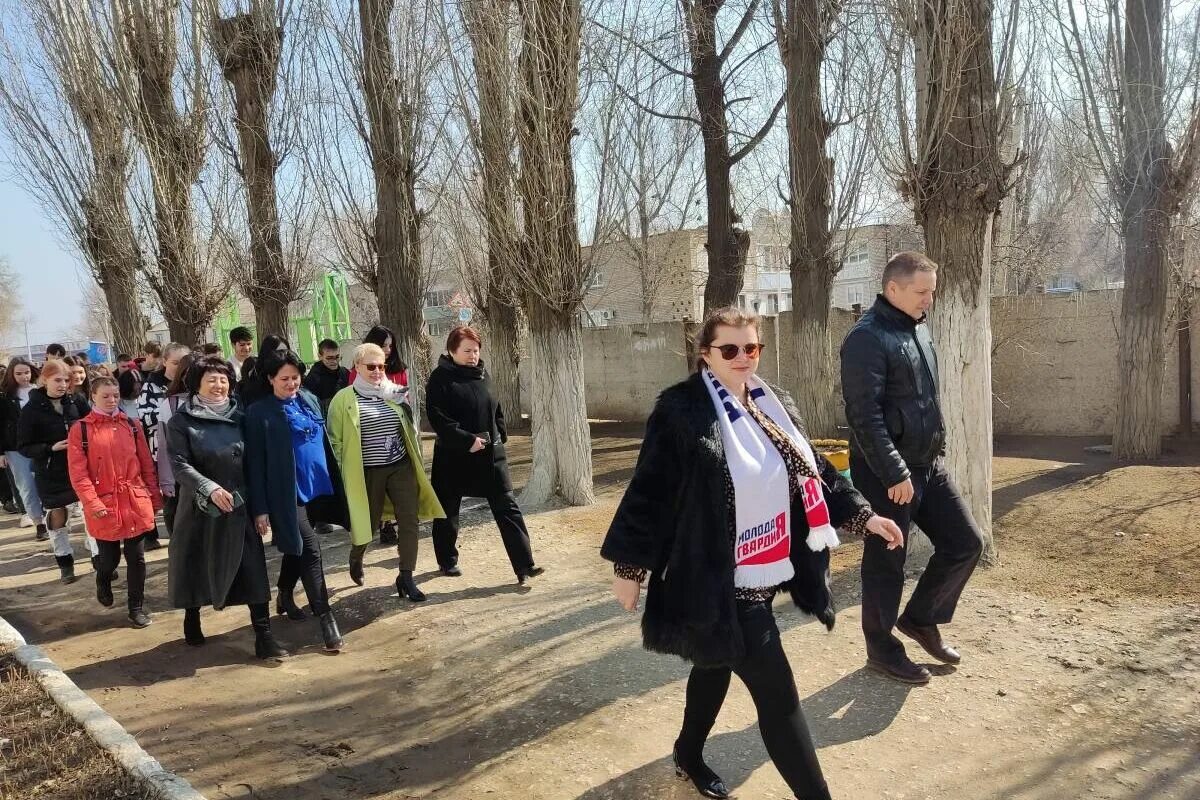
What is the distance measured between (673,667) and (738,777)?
1148 mm

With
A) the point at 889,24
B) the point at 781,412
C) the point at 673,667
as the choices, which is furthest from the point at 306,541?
the point at 889,24

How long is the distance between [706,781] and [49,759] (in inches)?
111

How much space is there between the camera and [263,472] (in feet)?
16.1

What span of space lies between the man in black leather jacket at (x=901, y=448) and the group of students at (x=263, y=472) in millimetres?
2735

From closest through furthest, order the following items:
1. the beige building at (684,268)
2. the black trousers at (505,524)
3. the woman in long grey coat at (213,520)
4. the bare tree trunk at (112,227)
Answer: the woman in long grey coat at (213,520) → the black trousers at (505,524) → the bare tree trunk at (112,227) → the beige building at (684,268)

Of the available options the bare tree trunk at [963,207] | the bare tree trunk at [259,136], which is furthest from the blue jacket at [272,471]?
the bare tree trunk at [259,136]

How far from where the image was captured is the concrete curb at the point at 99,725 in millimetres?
3225

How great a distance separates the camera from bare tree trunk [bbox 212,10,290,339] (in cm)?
1053

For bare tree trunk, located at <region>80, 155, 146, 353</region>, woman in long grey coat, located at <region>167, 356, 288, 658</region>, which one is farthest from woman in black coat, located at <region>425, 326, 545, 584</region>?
bare tree trunk, located at <region>80, 155, 146, 353</region>

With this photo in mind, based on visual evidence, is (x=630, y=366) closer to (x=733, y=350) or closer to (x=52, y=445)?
(x=52, y=445)

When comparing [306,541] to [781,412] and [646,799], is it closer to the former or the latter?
[646,799]

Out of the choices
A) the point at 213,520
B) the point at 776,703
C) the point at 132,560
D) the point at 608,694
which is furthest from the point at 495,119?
the point at 776,703

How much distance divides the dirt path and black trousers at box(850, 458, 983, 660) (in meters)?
0.34

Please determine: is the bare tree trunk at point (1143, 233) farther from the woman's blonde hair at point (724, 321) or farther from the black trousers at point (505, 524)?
the woman's blonde hair at point (724, 321)
